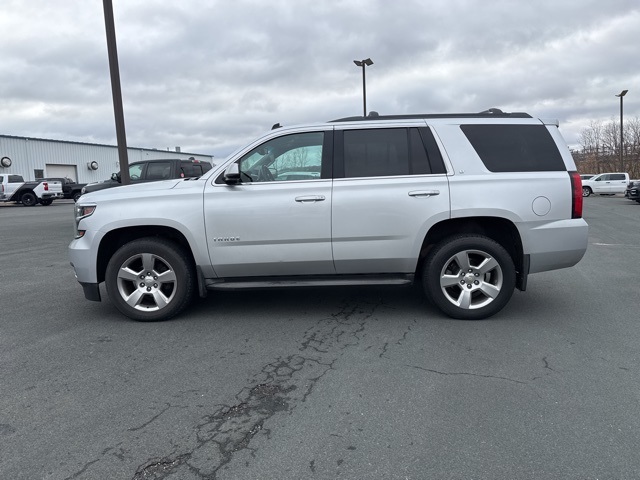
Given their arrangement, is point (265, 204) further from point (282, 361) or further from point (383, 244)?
point (282, 361)

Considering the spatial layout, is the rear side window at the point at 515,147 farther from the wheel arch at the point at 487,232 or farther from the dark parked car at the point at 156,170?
the dark parked car at the point at 156,170

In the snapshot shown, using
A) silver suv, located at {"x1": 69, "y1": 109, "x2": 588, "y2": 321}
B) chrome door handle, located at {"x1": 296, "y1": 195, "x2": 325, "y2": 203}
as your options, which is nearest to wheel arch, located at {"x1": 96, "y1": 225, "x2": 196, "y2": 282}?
silver suv, located at {"x1": 69, "y1": 109, "x2": 588, "y2": 321}

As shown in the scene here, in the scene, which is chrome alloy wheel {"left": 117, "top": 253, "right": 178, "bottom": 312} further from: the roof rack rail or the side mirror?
the roof rack rail

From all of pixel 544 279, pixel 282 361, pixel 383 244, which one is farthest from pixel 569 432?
pixel 544 279

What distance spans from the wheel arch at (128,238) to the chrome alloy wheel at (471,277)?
259 centimetres

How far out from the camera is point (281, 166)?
5.10 meters

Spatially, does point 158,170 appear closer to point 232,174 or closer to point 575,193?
point 232,174

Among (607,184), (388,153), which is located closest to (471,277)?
(388,153)

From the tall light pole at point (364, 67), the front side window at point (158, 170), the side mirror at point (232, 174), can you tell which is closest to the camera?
the side mirror at point (232, 174)

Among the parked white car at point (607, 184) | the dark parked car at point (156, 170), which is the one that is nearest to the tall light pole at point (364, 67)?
the dark parked car at point (156, 170)

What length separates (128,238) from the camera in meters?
5.21

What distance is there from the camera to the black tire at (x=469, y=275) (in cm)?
487

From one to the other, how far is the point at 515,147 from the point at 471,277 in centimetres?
137

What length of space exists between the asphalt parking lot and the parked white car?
3125cm
